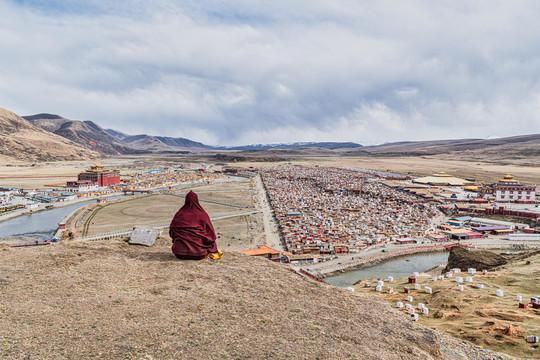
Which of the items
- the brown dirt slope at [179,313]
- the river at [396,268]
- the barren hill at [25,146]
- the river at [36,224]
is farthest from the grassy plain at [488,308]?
the barren hill at [25,146]

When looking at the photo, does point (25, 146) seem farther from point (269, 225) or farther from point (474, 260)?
point (474, 260)

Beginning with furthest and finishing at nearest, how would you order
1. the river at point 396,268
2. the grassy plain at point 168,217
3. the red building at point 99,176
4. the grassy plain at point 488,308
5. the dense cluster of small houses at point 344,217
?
the red building at point 99,176
the grassy plain at point 168,217
the dense cluster of small houses at point 344,217
the river at point 396,268
the grassy plain at point 488,308

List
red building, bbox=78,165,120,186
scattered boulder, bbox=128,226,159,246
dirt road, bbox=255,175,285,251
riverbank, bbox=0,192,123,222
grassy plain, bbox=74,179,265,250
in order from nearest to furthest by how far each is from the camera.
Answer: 1. scattered boulder, bbox=128,226,159,246
2. dirt road, bbox=255,175,285,251
3. grassy plain, bbox=74,179,265,250
4. riverbank, bbox=0,192,123,222
5. red building, bbox=78,165,120,186

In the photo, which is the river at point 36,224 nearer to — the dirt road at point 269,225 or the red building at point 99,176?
the dirt road at point 269,225

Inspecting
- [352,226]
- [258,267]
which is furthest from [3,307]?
[352,226]

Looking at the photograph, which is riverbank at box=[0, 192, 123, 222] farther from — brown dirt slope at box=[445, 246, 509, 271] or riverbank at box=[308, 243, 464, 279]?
brown dirt slope at box=[445, 246, 509, 271]

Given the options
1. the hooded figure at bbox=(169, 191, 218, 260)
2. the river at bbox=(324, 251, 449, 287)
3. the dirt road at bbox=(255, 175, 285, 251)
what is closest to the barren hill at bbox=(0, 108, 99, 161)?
the dirt road at bbox=(255, 175, 285, 251)
